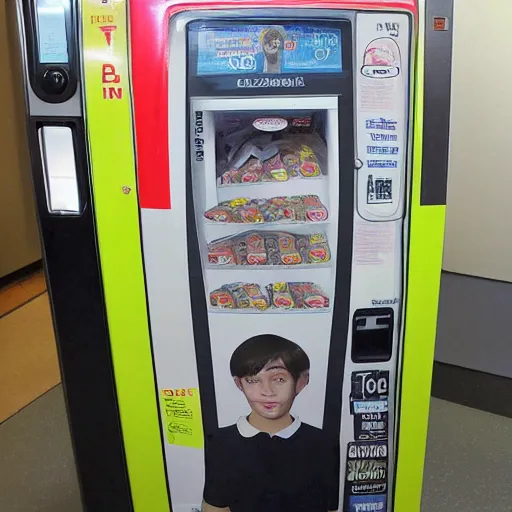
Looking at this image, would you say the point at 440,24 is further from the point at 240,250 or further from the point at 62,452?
the point at 62,452

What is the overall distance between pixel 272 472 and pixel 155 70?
85 cm

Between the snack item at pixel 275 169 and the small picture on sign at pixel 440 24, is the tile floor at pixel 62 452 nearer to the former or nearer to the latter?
the snack item at pixel 275 169

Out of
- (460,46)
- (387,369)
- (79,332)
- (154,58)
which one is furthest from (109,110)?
(460,46)

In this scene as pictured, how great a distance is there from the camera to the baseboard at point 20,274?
10.0 feet

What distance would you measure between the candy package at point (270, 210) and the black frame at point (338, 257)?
1.9 inches

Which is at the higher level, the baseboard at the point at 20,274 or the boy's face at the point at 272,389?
the boy's face at the point at 272,389

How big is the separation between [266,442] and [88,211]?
1.98ft

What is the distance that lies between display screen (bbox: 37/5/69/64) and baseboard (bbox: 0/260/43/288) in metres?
2.21

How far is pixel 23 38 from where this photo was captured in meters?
1.04

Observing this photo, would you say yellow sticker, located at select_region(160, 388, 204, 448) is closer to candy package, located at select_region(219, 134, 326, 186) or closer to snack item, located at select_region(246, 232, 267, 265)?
snack item, located at select_region(246, 232, 267, 265)

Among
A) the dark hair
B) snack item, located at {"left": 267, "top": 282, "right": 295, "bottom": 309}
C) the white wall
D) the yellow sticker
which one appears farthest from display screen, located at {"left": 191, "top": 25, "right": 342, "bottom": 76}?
the white wall


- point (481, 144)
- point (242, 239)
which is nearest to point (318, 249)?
point (242, 239)

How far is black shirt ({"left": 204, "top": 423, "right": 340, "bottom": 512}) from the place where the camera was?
52.0 inches

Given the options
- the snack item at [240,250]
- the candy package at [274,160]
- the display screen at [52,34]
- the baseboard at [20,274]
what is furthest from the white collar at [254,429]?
the baseboard at [20,274]
